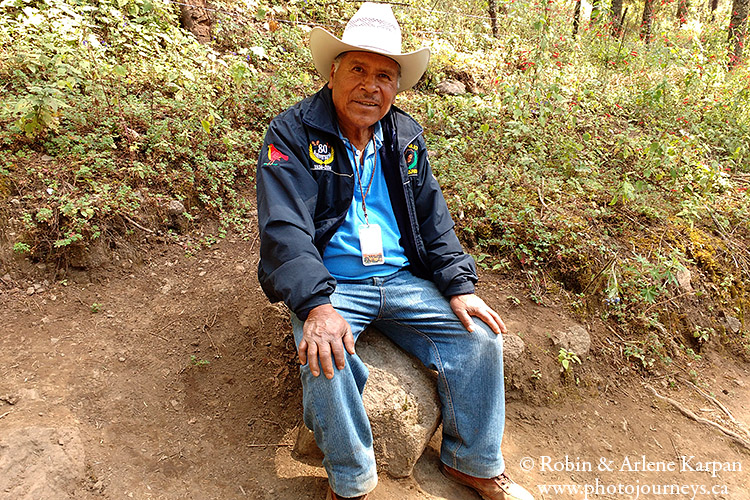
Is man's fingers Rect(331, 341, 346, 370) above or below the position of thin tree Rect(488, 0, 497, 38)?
below

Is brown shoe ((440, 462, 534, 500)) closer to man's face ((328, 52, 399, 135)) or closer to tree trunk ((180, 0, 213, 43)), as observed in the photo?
man's face ((328, 52, 399, 135))

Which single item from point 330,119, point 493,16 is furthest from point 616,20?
point 330,119

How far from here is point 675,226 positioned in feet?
15.5

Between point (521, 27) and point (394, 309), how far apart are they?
830 cm

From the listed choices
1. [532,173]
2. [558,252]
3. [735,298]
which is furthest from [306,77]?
[735,298]

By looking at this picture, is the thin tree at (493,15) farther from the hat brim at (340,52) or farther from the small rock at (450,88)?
the hat brim at (340,52)

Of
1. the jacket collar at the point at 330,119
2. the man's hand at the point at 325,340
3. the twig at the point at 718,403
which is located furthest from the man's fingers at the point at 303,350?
the twig at the point at 718,403

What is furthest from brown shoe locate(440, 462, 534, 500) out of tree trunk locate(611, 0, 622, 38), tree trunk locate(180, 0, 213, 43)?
tree trunk locate(611, 0, 622, 38)

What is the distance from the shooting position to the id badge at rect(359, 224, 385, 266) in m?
2.65

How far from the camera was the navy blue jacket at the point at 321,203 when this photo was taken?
2258 mm

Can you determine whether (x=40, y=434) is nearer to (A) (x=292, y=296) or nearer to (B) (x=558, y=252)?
Answer: (A) (x=292, y=296)

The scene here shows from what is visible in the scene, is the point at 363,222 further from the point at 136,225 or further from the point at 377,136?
the point at 136,225

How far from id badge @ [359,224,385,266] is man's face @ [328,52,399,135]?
570mm

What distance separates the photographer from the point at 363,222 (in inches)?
107
